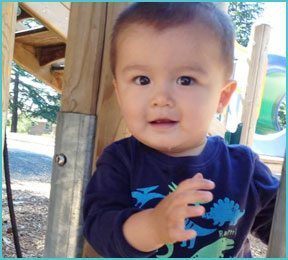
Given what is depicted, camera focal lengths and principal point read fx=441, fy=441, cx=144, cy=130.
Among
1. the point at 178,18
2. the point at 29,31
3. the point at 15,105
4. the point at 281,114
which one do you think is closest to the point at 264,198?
the point at 178,18

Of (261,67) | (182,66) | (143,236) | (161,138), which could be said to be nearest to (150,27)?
(182,66)

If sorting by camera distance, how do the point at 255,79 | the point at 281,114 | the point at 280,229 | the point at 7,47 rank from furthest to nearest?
the point at 281,114 < the point at 255,79 < the point at 7,47 < the point at 280,229

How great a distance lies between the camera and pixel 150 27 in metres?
0.78

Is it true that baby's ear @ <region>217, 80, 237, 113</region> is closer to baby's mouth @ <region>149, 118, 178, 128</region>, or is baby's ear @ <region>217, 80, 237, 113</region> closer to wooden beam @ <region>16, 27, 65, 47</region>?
baby's mouth @ <region>149, 118, 178, 128</region>

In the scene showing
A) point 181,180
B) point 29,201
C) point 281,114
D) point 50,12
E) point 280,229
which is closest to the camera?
point 280,229

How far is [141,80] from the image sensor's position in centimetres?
78

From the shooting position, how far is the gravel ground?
312cm

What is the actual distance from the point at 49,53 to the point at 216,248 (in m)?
2.27

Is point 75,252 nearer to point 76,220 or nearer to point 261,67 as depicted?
point 76,220

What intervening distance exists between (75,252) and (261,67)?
249 centimetres

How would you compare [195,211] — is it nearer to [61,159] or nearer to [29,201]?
[61,159]

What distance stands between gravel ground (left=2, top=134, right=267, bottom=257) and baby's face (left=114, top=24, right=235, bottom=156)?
2.22m

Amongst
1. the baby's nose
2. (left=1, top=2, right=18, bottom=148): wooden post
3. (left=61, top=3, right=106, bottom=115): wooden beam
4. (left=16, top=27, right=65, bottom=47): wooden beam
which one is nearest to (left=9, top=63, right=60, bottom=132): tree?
(left=16, top=27, right=65, bottom=47): wooden beam

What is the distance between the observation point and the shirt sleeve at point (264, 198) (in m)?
0.94
